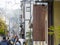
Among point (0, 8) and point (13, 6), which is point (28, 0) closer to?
point (13, 6)

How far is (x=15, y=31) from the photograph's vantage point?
7035 millimetres

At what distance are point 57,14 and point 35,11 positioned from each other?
2.74 ft

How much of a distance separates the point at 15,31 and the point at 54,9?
177 centimetres

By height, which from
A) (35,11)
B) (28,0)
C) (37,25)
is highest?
(28,0)

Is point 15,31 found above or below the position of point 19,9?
below

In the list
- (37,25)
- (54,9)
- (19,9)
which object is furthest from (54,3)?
(19,9)

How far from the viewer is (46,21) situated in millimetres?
6074

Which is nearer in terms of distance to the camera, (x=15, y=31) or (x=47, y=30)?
(x=47, y=30)

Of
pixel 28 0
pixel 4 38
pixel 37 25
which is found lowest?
pixel 4 38

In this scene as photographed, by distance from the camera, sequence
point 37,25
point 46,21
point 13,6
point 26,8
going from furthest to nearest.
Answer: point 13,6, point 26,8, point 46,21, point 37,25

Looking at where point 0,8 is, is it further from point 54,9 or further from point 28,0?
point 54,9

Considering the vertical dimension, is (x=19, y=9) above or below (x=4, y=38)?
above

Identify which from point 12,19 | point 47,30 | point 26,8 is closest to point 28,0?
point 26,8

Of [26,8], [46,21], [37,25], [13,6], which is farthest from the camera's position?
[13,6]
